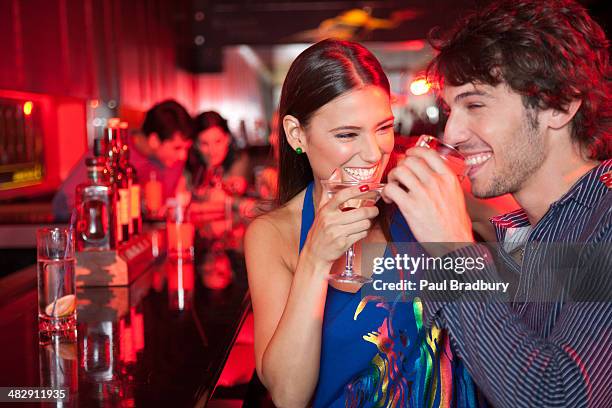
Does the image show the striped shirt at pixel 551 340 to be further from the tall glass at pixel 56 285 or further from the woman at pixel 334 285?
the tall glass at pixel 56 285

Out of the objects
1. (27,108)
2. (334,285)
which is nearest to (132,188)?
(334,285)

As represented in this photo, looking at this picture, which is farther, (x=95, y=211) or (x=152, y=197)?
(x=152, y=197)

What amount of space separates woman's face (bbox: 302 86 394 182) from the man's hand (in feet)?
1.38

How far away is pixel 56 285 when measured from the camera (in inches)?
64.8

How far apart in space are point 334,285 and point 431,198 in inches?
19.8

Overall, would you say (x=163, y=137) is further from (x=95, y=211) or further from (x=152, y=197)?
(x=95, y=211)

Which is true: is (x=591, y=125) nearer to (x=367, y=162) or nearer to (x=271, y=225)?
(x=367, y=162)

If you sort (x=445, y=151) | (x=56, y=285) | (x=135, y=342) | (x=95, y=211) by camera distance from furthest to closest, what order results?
(x=95, y=211) → (x=56, y=285) → (x=135, y=342) → (x=445, y=151)

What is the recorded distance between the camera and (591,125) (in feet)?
4.60

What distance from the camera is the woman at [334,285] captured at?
1382 mm

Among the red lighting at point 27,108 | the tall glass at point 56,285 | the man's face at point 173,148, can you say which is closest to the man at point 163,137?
the man's face at point 173,148

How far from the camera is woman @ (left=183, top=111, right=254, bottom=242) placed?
3.48 m

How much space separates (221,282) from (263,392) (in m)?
0.36

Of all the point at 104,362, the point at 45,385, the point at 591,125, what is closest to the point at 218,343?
the point at 104,362
